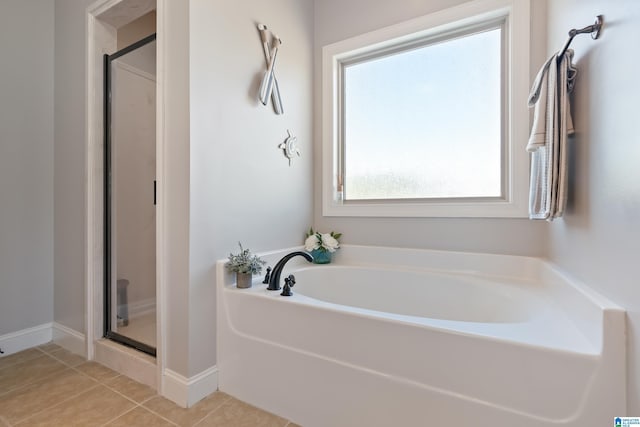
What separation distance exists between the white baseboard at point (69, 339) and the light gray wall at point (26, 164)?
130mm

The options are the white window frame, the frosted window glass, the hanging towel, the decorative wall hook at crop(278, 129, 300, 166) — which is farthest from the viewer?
the decorative wall hook at crop(278, 129, 300, 166)

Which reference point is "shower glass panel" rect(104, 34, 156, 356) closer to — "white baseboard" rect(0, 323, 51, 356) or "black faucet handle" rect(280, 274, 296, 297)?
"white baseboard" rect(0, 323, 51, 356)

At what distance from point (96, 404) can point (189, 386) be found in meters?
0.47

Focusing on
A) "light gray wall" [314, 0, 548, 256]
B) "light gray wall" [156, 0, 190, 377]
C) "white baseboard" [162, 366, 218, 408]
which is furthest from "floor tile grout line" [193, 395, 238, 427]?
"light gray wall" [314, 0, 548, 256]

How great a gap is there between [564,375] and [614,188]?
58cm

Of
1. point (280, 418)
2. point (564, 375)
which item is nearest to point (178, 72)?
point (280, 418)

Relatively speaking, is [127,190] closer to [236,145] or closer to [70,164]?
[70,164]

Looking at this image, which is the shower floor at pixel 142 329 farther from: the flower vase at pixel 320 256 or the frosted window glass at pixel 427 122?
the frosted window glass at pixel 427 122

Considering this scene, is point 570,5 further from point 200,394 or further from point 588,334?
point 200,394

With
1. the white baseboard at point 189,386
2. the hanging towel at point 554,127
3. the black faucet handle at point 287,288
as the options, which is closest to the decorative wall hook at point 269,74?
the black faucet handle at point 287,288

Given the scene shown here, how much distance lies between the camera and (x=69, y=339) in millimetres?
2043

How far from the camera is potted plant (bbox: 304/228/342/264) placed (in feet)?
7.00

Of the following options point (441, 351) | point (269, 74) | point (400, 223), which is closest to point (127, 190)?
point (269, 74)

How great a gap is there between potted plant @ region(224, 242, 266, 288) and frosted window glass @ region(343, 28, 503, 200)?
108 centimetres
